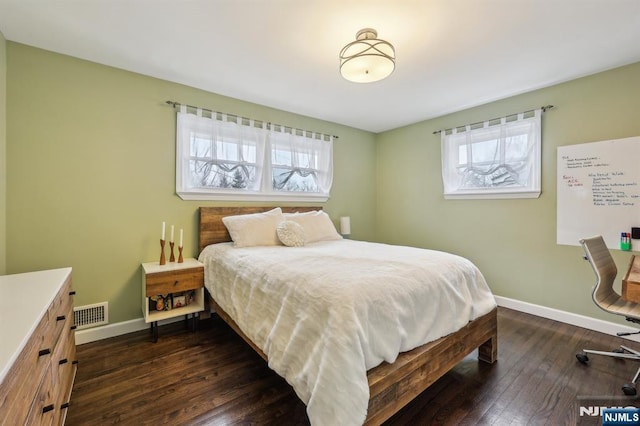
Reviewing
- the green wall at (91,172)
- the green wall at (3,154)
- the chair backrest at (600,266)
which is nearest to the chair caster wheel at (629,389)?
the chair backrest at (600,266)

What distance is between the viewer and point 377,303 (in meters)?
1.40

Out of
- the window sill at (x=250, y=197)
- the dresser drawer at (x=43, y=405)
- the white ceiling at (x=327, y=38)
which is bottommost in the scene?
the dresser drawer at (x=43, y=405)

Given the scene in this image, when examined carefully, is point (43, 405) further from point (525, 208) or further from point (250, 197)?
point (525, 208)

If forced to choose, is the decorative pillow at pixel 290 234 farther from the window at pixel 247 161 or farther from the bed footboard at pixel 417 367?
the bed footboard at pixel 417 367

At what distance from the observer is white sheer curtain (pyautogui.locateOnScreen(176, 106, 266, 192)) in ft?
9.34

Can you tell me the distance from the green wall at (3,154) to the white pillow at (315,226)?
2.29 metres

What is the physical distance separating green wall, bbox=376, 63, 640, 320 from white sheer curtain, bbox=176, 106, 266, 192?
233cm

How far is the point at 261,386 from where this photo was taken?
5.91 feet

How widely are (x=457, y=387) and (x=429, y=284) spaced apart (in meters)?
0.76

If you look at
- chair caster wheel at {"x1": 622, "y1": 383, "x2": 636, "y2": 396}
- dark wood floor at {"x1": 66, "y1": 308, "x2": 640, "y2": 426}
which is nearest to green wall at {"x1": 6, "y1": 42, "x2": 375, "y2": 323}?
dark wood floor at {"x1": 66, "y1": 308, "x2": 640, "y2": 426}

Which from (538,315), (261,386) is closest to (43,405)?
(261,386)

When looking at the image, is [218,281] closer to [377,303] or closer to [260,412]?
[260,412]

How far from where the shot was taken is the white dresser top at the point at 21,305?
798 mm

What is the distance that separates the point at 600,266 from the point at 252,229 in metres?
2.93
